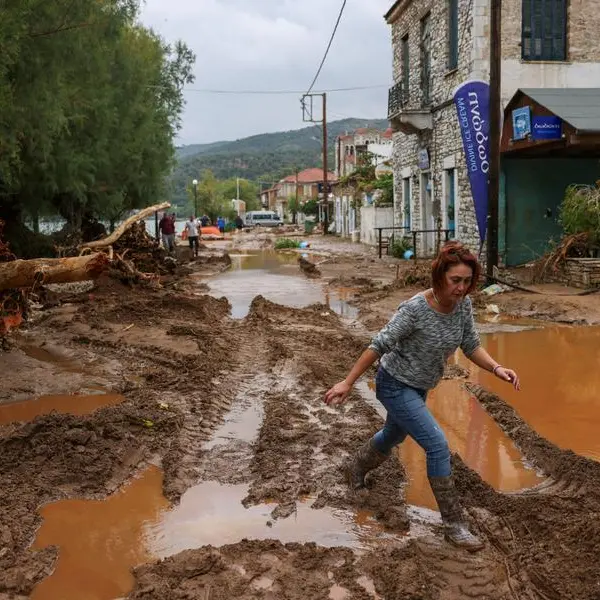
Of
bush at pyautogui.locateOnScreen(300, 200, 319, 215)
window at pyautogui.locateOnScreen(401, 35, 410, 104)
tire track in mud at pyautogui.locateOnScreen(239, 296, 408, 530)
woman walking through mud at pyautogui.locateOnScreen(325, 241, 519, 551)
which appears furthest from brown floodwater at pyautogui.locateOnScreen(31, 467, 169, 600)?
bush at pyautogui.locateOnScreen(300, 200, 319, 215)

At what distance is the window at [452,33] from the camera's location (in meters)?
21.4

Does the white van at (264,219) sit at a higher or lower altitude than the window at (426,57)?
lower

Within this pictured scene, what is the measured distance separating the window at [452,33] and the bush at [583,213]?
23.4 feet

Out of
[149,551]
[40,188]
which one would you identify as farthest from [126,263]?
[149,551]

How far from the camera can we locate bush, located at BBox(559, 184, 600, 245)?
15.2 metres

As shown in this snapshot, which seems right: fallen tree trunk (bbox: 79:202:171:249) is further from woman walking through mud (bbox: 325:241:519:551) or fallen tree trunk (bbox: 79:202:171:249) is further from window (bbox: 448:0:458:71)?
woman walking through mud (bbox: 325:241:519:551)

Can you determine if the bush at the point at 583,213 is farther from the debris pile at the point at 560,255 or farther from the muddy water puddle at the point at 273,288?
the muddy water puddle at the point at 273,288

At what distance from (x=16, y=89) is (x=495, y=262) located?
995 centimetres

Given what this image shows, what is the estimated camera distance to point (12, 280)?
9219 mm

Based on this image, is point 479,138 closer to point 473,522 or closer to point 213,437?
point 213,437

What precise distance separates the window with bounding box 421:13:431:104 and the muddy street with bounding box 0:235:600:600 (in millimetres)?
14950

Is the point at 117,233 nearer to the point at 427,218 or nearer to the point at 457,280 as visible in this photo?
the point at 427,218

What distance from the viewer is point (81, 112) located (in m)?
16.5

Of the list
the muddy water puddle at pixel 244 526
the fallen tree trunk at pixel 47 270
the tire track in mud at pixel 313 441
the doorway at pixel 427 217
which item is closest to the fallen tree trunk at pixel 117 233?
the fallen tree trunk at pixel 47 270
